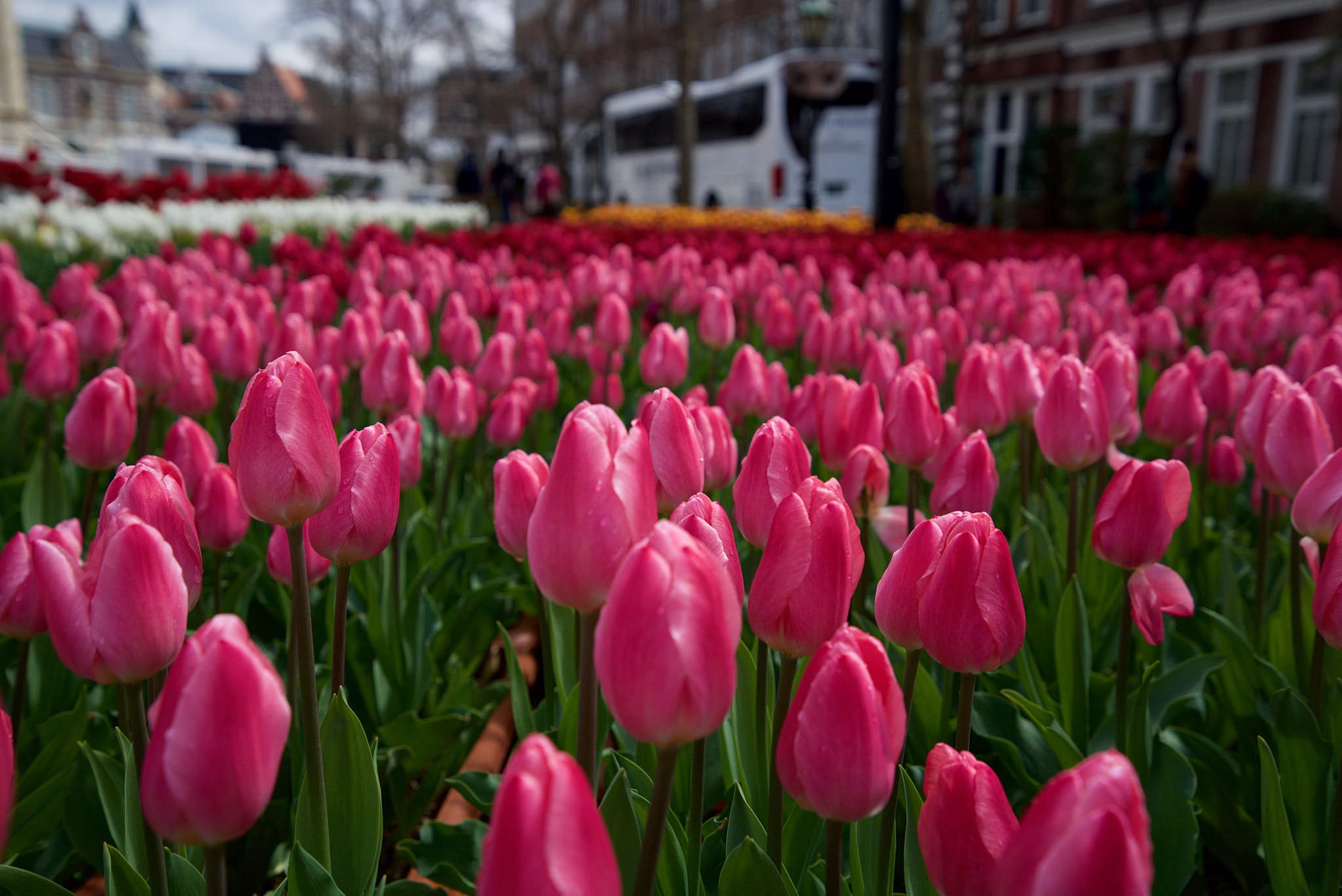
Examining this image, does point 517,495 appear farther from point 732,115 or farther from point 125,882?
point 732,115

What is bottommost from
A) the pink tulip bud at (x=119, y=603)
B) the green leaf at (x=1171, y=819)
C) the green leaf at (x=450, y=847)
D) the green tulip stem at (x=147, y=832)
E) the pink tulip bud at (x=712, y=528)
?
the green leaf at (x=450, y=847)

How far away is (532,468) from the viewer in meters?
1.11

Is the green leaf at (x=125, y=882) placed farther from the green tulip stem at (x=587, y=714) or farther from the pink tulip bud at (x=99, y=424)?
the pink tulip bud at (x=99, y=424)

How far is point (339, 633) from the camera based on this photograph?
1182 millimetres

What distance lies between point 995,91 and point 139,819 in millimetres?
31211

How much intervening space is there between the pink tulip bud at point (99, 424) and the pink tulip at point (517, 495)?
782 millimetres

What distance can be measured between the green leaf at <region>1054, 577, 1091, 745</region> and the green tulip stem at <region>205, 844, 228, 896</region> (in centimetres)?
119

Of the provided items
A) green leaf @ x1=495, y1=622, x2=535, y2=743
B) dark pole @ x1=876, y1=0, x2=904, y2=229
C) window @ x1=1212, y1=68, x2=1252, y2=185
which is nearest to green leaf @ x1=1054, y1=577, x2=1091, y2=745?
green leaf @ x1=495, y1=622, x2=535, y2=743

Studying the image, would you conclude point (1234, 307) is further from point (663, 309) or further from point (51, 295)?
point (51, 295)

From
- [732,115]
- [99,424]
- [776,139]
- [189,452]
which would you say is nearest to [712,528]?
[189,452]

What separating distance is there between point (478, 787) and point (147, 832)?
68cm

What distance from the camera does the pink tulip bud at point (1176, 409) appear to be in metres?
1.83

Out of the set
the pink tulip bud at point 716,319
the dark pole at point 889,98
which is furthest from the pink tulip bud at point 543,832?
the dark pole at point 889,98

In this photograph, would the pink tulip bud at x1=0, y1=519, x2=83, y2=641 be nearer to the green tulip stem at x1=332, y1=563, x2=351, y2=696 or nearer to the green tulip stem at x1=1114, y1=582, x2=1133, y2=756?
the green tulip stem at x1=332, y1=563, x2=351, y2=696
